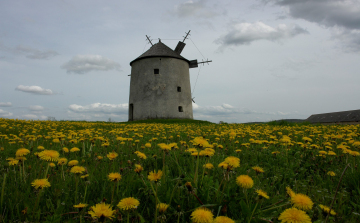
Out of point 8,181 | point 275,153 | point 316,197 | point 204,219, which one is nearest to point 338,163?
point 275,153

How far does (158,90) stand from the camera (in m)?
21.8

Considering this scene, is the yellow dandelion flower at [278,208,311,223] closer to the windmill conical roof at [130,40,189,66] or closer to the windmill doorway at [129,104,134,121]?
the windmill conical roof at [130,40,189,66]

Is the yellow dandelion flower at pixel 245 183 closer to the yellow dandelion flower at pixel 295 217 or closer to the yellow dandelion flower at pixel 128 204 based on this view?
the yellow dandelion flower at pixel 295 217

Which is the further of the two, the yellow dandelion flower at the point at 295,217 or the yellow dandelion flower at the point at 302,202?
the yellow dandelion flower at the point at 302,202

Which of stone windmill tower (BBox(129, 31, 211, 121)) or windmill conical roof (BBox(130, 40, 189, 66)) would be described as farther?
windmill conical roof (BBox(130, 40, 189, 66))

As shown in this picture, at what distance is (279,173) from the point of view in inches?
105

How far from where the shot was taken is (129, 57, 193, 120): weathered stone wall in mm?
21650

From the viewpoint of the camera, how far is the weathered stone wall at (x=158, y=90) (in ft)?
71.0

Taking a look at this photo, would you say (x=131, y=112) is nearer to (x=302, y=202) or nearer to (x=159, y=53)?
(x=159, y=53)

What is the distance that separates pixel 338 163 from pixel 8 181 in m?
4.14

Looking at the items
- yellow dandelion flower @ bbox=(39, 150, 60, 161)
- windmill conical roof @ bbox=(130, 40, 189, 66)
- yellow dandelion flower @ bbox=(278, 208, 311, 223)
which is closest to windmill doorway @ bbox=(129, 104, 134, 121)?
windmill conical roof @ bbox=(130, 40, 189, 66)

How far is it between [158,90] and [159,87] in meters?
0.32

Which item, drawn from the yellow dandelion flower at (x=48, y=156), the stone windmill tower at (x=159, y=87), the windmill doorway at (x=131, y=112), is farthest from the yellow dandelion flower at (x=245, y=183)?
the windmill doorway at (x=131, y=112)

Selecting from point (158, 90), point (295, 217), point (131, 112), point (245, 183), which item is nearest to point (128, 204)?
point (245, 183)
